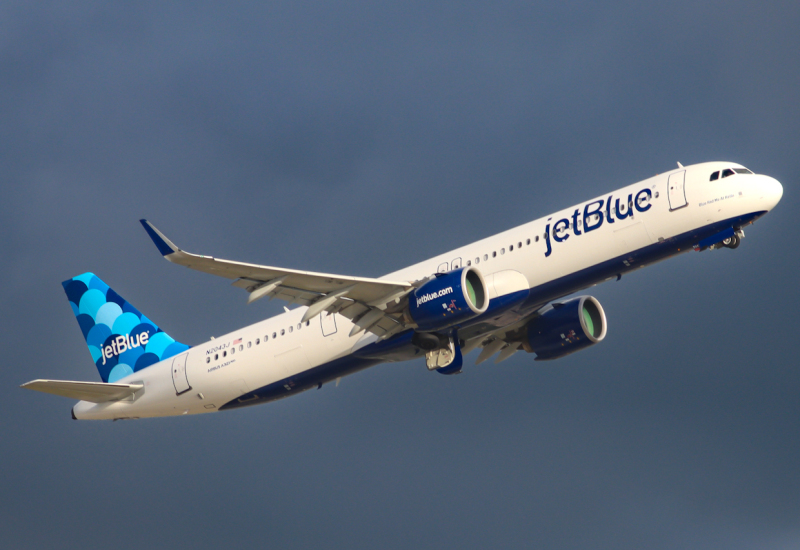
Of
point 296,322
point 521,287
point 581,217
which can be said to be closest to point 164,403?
point 296,322

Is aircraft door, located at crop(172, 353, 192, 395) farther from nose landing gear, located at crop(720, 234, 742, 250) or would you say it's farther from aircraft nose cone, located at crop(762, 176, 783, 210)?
aircraft nose cone, located at crop(762, 176, 783, 210)

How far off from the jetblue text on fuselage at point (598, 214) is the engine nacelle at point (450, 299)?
3181 millimetres

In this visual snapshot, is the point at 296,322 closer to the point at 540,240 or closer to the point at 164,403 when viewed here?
the point at 164,403

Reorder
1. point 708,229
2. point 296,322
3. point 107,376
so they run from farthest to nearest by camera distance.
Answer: point 107,376 < point 296,322 < point 708,229

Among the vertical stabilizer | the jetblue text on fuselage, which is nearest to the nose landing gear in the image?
the jetblue text on fuselage

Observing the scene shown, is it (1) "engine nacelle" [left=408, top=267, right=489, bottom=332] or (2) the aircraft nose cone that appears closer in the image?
(2) the aircraft nose cone

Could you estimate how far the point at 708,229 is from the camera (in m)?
39.3

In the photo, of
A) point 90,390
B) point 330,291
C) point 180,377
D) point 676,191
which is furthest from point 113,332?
point 676,191

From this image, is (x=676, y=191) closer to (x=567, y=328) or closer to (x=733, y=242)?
(x=733, y=242)

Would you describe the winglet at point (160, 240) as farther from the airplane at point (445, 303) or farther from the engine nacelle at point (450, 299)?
the engine nacelle at point (450, 299)

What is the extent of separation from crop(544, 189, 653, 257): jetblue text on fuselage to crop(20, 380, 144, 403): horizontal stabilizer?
2129cm

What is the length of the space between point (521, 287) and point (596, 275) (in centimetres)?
302

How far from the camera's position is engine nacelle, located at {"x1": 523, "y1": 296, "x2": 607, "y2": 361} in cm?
4762

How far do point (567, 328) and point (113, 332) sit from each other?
75.6 ft
